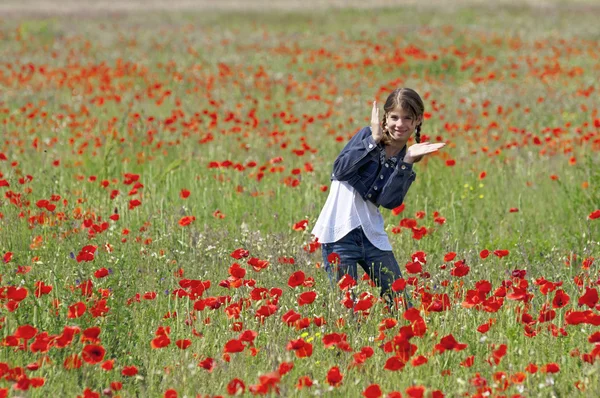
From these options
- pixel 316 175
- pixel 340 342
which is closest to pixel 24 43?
pixel 316 175

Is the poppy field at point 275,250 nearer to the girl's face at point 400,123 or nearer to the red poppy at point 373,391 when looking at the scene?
the red poppy at point 373,391

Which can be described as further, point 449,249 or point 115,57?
point 115,57

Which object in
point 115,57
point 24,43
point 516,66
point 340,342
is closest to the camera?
point 340,342

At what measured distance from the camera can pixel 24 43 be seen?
720 inches

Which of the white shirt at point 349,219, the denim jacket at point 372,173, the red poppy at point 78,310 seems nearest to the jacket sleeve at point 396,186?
the denim jacket at point 372,173

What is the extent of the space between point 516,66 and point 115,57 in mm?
7587

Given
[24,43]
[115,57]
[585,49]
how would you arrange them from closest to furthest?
[115,57], [585,49], [24,43]

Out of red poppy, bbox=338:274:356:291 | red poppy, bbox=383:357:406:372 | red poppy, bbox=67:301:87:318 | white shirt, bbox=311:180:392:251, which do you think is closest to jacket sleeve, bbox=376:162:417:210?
white shirt, bbox=311:180:392:251

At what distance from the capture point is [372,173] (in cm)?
393

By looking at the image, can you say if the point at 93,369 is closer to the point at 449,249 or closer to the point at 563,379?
the point at 563,379

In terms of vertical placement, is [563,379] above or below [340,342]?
below

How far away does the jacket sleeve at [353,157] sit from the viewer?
3857 mm

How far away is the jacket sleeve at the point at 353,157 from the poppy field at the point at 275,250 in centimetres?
38

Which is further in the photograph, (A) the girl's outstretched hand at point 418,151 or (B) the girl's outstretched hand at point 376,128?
(B) the girl's outstretched hand at point 376,128
